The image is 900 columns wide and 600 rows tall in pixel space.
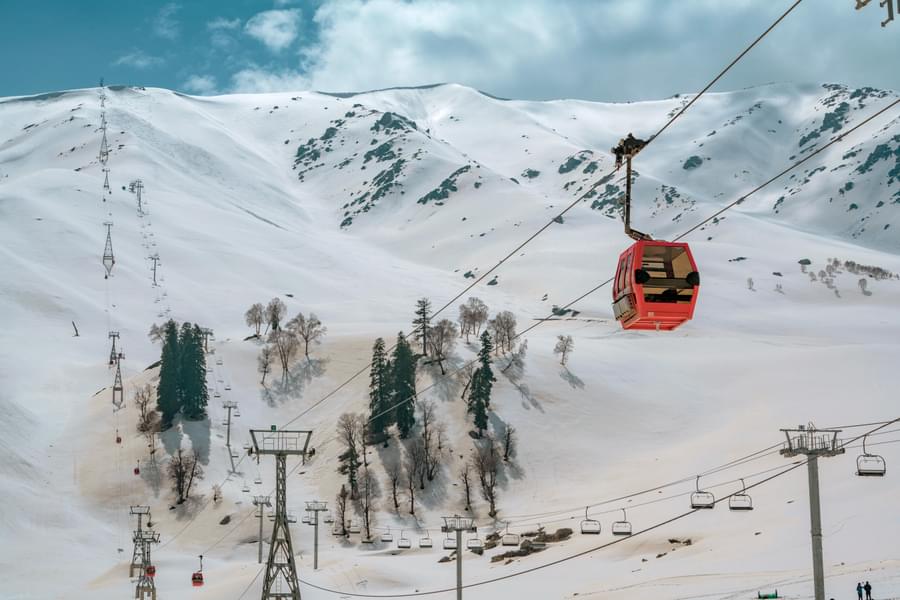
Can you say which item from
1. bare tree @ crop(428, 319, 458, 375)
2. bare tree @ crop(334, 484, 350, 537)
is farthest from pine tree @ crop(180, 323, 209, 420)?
bare tree @ crop(428, 319, 458, 375)

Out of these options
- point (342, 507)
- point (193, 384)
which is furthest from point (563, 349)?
point (342, 507)

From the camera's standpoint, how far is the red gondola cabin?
28891 mm

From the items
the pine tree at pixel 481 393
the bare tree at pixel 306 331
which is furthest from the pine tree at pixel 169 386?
the pine tree at pixel 481 393

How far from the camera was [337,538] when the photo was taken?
10750 centimetres

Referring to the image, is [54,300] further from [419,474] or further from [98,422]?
[419,474]

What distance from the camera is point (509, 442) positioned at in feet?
408

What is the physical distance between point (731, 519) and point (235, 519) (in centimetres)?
4818

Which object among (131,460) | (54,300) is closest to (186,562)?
(131,460)

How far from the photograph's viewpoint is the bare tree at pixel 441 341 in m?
142

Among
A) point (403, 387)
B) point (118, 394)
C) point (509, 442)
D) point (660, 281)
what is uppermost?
point (118, 394)

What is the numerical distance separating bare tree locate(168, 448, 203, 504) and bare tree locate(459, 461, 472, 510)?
1078 inches

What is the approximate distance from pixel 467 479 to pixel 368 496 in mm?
10597

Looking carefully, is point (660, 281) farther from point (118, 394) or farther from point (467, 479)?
point (118, 394)

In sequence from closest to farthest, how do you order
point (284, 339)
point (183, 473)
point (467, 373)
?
point (183, 473) → point (467, 373) → point (284, 339)
